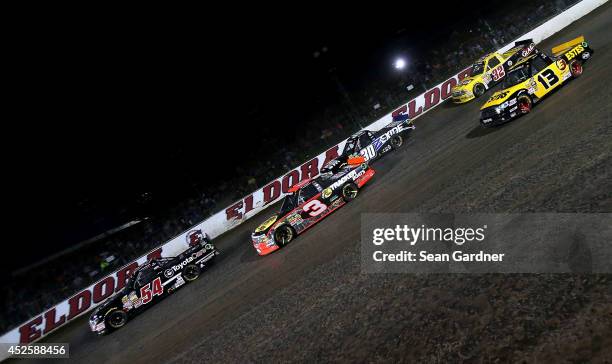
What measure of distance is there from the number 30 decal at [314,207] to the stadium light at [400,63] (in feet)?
58.8

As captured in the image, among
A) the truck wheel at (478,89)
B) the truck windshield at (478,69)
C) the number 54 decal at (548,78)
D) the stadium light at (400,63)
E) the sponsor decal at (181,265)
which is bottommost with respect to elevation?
the number 54 decal at (548,78)

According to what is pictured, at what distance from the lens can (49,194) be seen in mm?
19719

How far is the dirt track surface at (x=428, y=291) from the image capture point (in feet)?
15.1

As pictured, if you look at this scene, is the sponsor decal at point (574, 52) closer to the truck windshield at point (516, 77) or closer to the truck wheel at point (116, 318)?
the truck windshield at point (516, 77)

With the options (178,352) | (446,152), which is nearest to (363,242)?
(178,352)

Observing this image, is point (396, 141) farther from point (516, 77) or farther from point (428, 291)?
point (428, 291)

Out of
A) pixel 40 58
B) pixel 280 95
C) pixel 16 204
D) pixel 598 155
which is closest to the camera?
pixel 598 155

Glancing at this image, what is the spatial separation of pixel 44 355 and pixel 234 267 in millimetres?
6484

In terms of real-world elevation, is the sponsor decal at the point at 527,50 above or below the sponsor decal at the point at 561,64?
above

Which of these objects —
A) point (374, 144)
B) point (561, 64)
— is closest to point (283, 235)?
point (374, 144)

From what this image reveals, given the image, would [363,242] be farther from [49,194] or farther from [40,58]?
[49,194]

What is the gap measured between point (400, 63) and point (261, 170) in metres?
13.9

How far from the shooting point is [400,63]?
27.8 meters

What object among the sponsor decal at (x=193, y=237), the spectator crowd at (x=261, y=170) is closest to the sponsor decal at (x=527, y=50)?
the spectator crowd at (x=261, y=170)
